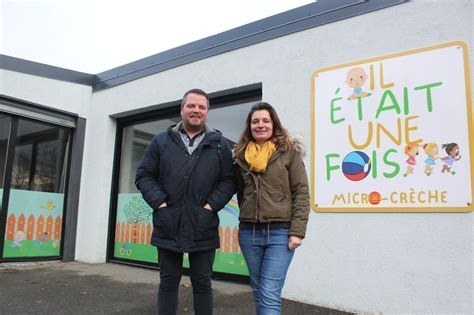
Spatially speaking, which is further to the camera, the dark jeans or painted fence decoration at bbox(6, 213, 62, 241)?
painted fence decoration at bbox(6, 213, 62, 241)

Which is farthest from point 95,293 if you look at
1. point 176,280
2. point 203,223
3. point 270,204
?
point 270,204

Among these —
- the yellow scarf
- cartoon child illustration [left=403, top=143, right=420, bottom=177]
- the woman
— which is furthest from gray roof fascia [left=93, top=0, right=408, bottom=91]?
the yellow scarf

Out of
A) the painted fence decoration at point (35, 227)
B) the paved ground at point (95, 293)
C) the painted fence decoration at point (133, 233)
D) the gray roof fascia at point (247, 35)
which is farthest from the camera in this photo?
the painted fence decoration at point (133, 233)

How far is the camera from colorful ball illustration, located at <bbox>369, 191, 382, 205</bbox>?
400 centimetres

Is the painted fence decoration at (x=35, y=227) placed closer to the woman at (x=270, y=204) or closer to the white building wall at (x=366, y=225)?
the white building wall at (x=366, y=225)

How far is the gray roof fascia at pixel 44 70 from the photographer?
6.38 metres

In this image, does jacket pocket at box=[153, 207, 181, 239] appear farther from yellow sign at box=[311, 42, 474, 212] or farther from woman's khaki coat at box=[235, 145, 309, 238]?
yellow sign at box=[311, 42, 474, 212]

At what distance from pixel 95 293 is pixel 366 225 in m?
3.11

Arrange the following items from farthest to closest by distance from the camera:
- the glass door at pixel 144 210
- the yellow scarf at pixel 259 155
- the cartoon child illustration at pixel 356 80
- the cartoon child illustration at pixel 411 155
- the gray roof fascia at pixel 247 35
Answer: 1. the glass door at pixel 144 210
2. the gray roof fascia at pixel 247 35
3. the cartoon child illustration at pixel 356 80
4. the cartoon child illustration at pixel 411 155
5. the yellow scarf at pixel 259 155

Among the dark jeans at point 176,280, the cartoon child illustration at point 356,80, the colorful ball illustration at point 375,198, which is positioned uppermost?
the cartoon child illustration at point 356,80

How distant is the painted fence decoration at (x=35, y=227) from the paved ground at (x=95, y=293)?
50 centimetres

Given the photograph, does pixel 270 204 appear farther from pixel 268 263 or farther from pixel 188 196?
pixel 188 196

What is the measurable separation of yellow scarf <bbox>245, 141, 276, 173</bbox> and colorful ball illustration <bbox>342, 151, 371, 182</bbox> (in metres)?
1.78

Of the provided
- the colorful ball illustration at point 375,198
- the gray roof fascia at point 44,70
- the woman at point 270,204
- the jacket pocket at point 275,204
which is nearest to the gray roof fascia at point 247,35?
the gray roof fascia at point 44,70
